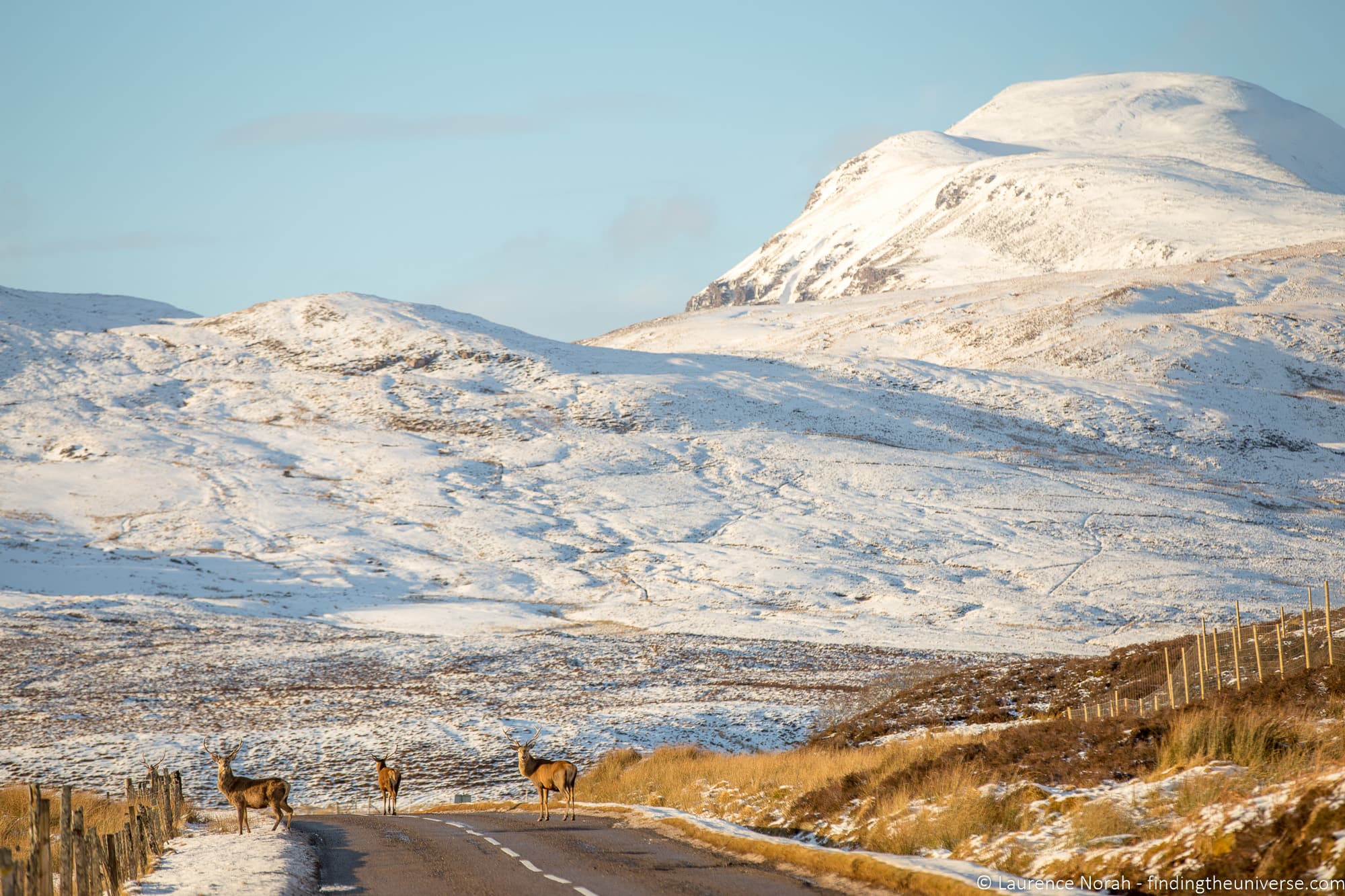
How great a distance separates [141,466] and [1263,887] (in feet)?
314

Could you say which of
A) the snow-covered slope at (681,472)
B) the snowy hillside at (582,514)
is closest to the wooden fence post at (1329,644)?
the snowy hillside at (582,514)

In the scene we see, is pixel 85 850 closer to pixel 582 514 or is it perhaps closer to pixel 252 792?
pixel 252 792

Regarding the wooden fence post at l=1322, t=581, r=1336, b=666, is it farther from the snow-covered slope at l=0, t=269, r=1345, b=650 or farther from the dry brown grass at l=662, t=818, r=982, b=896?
the snow-covered slope at l=0, t=269, r=1345, b=650

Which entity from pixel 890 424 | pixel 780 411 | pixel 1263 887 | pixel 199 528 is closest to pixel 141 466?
pixel 199 528

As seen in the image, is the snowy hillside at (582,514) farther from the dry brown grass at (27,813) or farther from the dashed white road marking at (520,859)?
the dashed white road marking at (520,859)

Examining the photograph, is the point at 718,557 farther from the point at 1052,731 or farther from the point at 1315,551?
the point at 1052,731

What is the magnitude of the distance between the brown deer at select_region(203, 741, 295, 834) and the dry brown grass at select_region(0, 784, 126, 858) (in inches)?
74.4

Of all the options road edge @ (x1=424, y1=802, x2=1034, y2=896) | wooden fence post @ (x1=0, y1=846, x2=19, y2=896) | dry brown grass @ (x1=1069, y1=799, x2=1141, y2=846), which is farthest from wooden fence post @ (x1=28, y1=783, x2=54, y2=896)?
dry brown grass @ (x1=1069, y1=799, x2=1141, y2=846)

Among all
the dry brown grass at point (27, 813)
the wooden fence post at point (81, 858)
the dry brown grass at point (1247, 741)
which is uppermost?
the dry brown grass at point (1247, 741)

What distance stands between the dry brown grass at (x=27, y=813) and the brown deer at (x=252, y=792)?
1891 mm

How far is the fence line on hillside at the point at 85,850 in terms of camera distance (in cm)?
933

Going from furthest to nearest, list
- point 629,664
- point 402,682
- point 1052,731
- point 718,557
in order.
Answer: point 718,557, point 629,664, point 402,682, point 1052,731

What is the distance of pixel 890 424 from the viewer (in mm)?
104875

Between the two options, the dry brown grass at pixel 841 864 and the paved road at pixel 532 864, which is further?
the paved road at pixel 532 864
